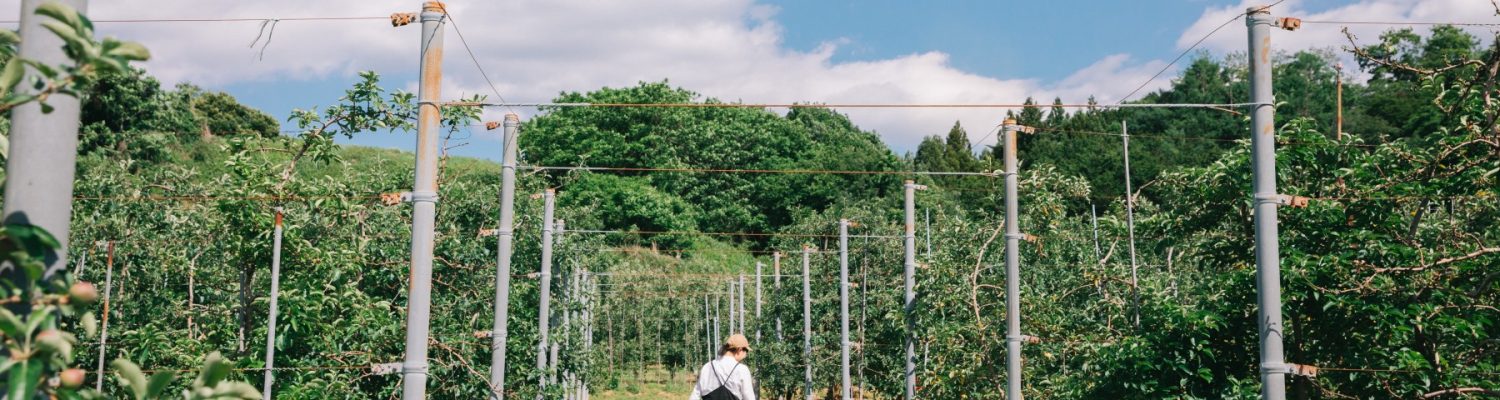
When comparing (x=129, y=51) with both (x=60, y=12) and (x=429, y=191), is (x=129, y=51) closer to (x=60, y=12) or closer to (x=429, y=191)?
(x=60, y=12)

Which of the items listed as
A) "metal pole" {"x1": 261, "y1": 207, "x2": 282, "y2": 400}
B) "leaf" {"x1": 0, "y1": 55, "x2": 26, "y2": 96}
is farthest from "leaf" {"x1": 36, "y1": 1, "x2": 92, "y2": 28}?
"metal pole" {"x1": 261, "y1": 207, "x2": 282, "y2": 400}

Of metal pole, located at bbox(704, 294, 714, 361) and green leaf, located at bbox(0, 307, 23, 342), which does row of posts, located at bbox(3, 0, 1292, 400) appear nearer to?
green leaf, located at bbox(0, 307, 23, 342)

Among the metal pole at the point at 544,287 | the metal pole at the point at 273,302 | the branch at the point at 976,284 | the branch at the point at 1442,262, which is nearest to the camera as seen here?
the branch at the point at 1442,262

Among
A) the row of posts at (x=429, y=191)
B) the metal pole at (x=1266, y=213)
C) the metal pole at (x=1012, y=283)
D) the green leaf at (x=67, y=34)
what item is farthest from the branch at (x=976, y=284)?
the green leaf at (x=67, y=34)

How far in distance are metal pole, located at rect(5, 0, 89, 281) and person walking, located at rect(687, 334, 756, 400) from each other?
18.5 feet

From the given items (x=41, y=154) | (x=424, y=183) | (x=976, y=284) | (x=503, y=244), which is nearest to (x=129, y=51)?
(x=41, y=154)

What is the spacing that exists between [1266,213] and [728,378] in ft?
12.0

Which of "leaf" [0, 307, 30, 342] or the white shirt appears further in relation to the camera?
the white shirt

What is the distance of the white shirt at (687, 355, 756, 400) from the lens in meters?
7.76

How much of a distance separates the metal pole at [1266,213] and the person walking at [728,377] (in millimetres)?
3350

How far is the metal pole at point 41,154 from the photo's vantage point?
2.19 metres

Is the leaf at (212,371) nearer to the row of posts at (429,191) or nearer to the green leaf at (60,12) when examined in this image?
the row of posts at (429,191)

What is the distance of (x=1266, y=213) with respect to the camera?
25.6ft

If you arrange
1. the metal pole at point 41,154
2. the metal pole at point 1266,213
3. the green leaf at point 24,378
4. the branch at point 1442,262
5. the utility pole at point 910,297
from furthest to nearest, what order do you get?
the utility pole at point 910,297
the branch at point 1442,262
the metal pole at point 1266,213
the metal pole at point 41,154
the green leaf at point 24,378
